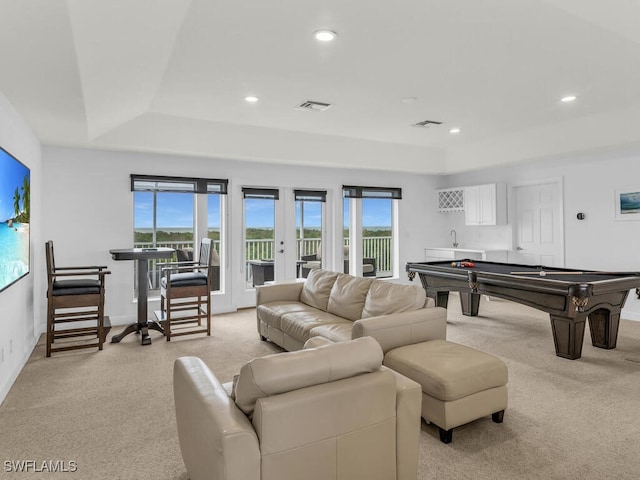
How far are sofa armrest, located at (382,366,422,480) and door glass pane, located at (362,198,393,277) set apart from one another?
5.54 metres

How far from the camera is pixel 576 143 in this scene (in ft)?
17.4

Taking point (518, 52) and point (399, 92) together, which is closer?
point (518, 52)

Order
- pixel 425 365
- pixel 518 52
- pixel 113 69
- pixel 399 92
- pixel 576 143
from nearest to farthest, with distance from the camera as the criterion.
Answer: pixel 425 365 → pixel 113 69 → pixel 518 52 → pixel 399 92 → pixel 576 143

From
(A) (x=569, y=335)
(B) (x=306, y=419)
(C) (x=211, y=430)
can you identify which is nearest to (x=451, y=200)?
(A) (x=569, y=335)

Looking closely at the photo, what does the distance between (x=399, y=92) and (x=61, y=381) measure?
13.3ft

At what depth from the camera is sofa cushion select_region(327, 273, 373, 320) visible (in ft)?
12.1

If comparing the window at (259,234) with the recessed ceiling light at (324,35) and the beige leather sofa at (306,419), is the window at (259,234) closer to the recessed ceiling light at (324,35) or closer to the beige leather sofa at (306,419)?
the recessed ceiling light at (324,35)

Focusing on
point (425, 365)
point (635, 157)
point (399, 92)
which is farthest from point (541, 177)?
point (425, 365)

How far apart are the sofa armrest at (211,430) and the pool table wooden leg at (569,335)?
11.0 ft

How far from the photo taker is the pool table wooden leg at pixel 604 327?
4.10 metres

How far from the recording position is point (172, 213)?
19.1 feet

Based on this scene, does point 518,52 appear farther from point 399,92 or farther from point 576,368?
point 576,368

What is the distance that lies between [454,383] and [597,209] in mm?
4864

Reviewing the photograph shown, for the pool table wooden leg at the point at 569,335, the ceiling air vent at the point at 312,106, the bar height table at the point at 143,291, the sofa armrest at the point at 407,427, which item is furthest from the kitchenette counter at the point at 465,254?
the sofa armrest at the point at 407,427
